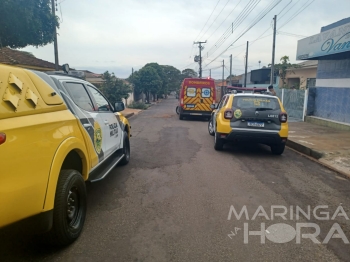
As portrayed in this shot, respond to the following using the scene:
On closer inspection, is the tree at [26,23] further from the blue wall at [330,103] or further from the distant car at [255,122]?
the blue wall at [330,103]

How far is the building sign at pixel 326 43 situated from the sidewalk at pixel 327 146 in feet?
10.4

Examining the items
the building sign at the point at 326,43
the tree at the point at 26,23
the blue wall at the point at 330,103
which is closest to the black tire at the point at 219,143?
the building sign at the point at 326,43

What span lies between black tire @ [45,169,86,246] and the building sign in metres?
10.6

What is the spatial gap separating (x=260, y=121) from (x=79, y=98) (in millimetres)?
4655

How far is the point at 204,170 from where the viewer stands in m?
5.97

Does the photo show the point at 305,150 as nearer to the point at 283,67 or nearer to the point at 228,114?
the point at 228,114

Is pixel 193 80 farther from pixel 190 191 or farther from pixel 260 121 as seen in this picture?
pixel 190 191

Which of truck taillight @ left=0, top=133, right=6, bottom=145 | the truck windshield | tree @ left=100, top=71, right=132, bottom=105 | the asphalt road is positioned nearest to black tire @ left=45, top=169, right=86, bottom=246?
the asphalt road

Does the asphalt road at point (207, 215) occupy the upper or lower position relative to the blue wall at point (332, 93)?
lower

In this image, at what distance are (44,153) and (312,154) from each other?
23.2 feet

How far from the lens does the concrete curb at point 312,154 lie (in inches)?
245

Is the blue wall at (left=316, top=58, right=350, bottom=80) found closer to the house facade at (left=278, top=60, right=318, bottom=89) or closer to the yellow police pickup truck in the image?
the house facade at (left=278, top=60, right=318, bottom=89)

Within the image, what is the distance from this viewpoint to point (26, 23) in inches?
374

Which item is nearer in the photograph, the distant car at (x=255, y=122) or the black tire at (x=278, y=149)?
the distant car at (x=255, y=122)
